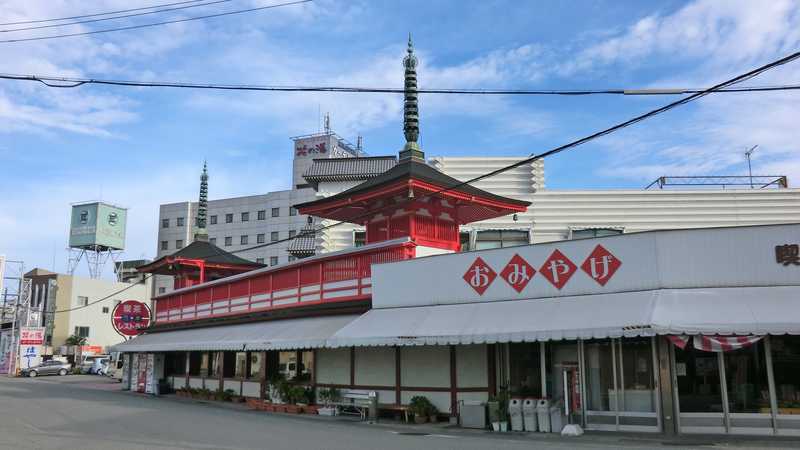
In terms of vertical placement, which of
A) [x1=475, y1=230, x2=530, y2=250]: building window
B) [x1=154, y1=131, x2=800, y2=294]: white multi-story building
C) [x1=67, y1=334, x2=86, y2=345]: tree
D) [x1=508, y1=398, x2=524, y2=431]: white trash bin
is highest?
[x1=154, y1=131, x2=800, y2=294]: white multi-story building

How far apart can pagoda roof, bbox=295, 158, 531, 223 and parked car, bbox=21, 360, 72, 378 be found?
46641 mm

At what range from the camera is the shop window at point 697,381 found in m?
14.4

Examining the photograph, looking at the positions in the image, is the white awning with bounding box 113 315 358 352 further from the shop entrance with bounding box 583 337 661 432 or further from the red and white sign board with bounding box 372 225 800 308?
the shop entrance with bounding box 583 337 661 432

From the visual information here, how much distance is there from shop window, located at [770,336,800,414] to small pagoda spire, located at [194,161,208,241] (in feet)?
97.7

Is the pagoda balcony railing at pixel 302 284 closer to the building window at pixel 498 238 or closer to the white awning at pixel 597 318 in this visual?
the white awning at pixel 597 318

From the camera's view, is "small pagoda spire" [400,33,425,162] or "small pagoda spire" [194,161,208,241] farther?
"small pagoda spire" [194,161,208,241]

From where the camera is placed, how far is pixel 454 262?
1894 centimetres

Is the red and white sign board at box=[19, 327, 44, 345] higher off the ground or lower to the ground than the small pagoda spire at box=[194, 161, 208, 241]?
lower

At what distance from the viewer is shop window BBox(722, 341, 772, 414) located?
14094mm

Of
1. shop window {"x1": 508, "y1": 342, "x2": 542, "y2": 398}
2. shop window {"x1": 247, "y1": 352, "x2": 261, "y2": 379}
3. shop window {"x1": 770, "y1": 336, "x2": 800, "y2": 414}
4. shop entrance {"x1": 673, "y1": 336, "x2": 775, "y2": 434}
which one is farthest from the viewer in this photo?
shop window {"x1": 247, "y1": 352, "x2": 261, "y2": 379}

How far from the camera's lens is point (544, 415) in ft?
52.4

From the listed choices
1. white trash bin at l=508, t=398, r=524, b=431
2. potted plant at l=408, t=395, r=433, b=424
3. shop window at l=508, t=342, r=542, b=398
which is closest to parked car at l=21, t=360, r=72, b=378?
potted plant at l=408, t=395, r=433, b=424

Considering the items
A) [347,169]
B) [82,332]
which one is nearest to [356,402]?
[347,169]

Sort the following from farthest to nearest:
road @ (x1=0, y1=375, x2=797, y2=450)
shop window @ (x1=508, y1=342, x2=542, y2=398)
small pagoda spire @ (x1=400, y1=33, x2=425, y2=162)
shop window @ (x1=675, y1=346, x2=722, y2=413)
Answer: small pagoda spire @ (x1=400, y1=33, x2=425, y2=162) < shop window @ (x1=508, y1=342, x2=542, y2=398) < shop window @ (x1=675, y1=346, x2=722, y2=413) < road @ (x1=0, y1=375, x2=797, y2=450)
